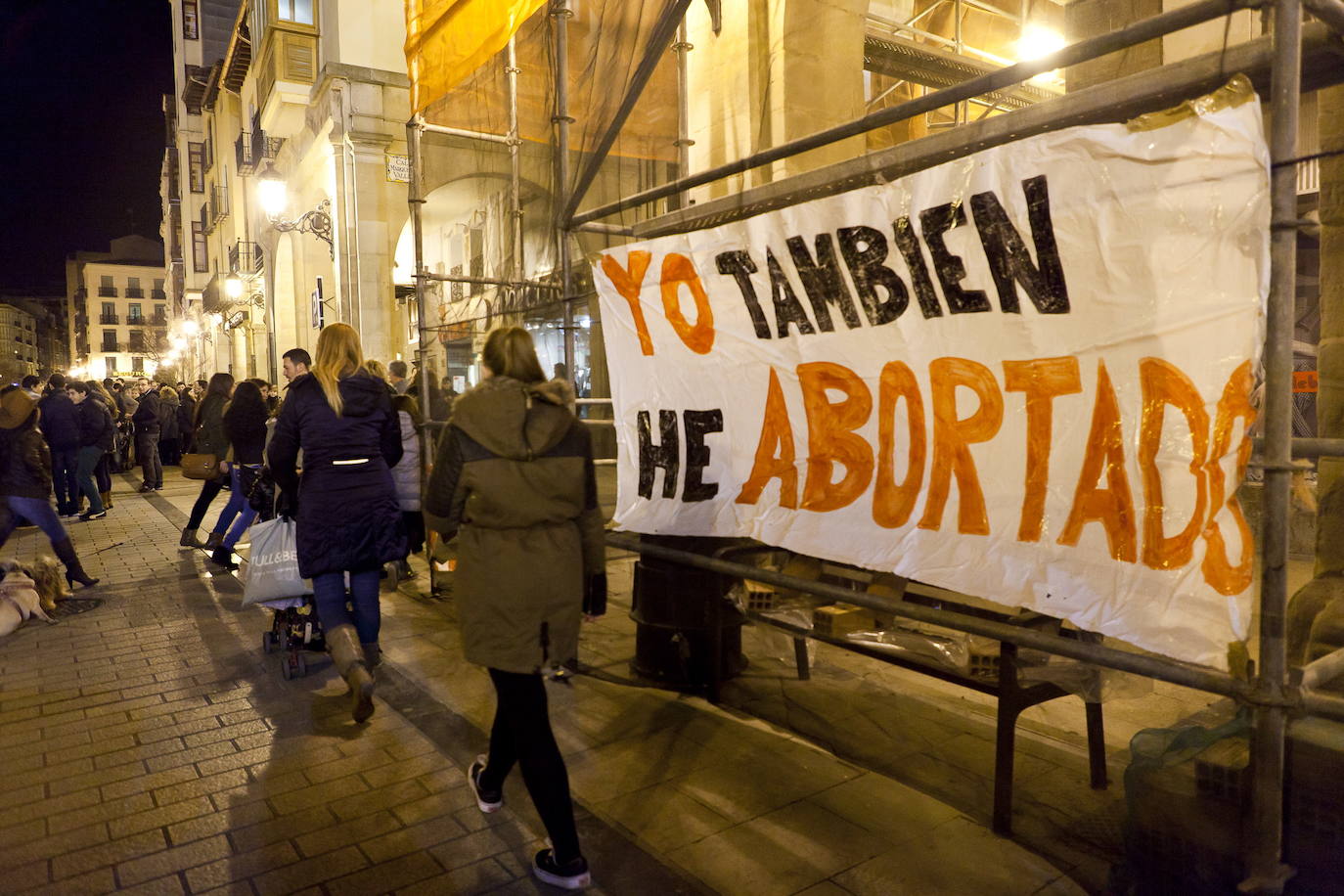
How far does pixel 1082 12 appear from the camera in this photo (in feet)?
17.0

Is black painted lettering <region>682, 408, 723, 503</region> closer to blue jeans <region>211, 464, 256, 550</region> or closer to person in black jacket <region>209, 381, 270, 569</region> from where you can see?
person in black jacket <region>209, 381, 270, 569</region>

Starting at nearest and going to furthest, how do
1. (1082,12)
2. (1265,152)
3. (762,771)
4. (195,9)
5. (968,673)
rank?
(1265,152)
(968,673)
(762,771)
(1082,12)
(195,9)

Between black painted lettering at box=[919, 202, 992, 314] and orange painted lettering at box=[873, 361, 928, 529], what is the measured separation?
324mm

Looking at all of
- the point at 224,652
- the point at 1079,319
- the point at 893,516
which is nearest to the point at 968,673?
the point at 893,516

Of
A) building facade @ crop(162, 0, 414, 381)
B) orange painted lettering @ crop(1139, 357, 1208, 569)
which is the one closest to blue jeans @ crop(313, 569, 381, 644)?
orange painted lettering @ crop(1139, 357, 1208, 569)

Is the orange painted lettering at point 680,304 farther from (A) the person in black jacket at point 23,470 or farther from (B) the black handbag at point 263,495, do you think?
(A) the person in black jacket at point 23,470

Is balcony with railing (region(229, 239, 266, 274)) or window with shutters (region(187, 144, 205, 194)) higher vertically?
window with shutters (region(187, 144, 205, 194))

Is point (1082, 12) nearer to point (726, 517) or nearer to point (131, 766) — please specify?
point (726, 517)

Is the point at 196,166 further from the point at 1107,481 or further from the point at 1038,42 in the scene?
the point at 1107,481

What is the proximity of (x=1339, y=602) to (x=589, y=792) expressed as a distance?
10.2 feet

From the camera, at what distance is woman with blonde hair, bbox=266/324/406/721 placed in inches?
177

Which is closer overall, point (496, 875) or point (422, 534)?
point (496, 875)

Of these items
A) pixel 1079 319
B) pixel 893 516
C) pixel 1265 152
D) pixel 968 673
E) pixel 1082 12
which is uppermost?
pixel 1082 12

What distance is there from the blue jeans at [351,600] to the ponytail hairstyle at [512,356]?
2115 millimetres
